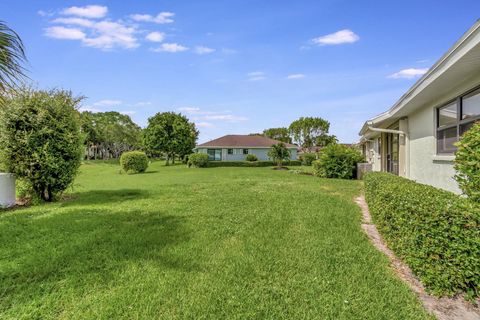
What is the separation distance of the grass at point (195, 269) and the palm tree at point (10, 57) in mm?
2473

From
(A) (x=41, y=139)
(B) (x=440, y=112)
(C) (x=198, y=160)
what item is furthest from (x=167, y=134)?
(B) (x=440, y=112)

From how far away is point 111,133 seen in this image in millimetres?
54719

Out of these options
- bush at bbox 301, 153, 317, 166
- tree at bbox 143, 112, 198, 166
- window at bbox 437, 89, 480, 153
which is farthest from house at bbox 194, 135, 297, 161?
window at bbox 437, 89, 480, 153

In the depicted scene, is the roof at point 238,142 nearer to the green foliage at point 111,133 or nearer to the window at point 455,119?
the green foliage at point 111,133

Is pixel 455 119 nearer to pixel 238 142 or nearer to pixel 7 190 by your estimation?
pixel 7 190

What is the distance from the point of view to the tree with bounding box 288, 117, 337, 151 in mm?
61750

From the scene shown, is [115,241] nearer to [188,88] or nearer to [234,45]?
[234,45]

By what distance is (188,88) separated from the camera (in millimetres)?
18562

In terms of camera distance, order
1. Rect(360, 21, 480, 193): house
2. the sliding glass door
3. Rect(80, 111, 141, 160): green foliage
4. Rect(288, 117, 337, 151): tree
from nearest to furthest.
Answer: Rect(360, 21, 480, 193): house → the sliding glass door → Rect(80, 111, 141, 160): green foliage → Rect(288, 117, 337, 151): tree

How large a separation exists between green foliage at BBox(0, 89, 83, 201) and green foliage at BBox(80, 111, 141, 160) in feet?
146

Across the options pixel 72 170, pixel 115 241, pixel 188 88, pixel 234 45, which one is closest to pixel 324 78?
pixel 234 45

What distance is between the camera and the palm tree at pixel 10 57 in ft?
10.8

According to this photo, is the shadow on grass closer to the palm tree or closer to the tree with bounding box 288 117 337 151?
the palm tree

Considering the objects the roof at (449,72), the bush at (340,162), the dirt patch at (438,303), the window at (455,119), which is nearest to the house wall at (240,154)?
the bush at (340,162)
